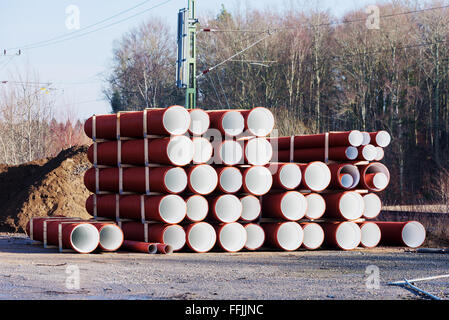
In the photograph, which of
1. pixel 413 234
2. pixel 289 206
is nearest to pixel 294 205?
pixel 289 206

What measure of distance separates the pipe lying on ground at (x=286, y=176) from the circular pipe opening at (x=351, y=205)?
105 cm

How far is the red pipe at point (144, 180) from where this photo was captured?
1160cm

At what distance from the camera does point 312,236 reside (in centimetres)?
1275

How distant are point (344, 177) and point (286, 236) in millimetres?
1766

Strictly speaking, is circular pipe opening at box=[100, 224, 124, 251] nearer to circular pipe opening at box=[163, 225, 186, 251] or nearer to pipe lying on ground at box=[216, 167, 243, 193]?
circular pipe opening at box=[163, 225, 186, 251]

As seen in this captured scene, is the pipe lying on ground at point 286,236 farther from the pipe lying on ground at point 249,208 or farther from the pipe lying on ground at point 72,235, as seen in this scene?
the pipe lying on ground at point 72,235

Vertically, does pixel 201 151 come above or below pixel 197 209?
above

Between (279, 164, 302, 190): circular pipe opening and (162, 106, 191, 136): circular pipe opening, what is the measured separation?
7.23 feet

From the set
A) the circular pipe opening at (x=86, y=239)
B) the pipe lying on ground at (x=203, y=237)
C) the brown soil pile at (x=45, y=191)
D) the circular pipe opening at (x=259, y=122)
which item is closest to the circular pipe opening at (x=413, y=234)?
the circular pipe opening at (x=259, y=122)

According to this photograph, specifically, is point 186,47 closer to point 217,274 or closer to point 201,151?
point 201,151
